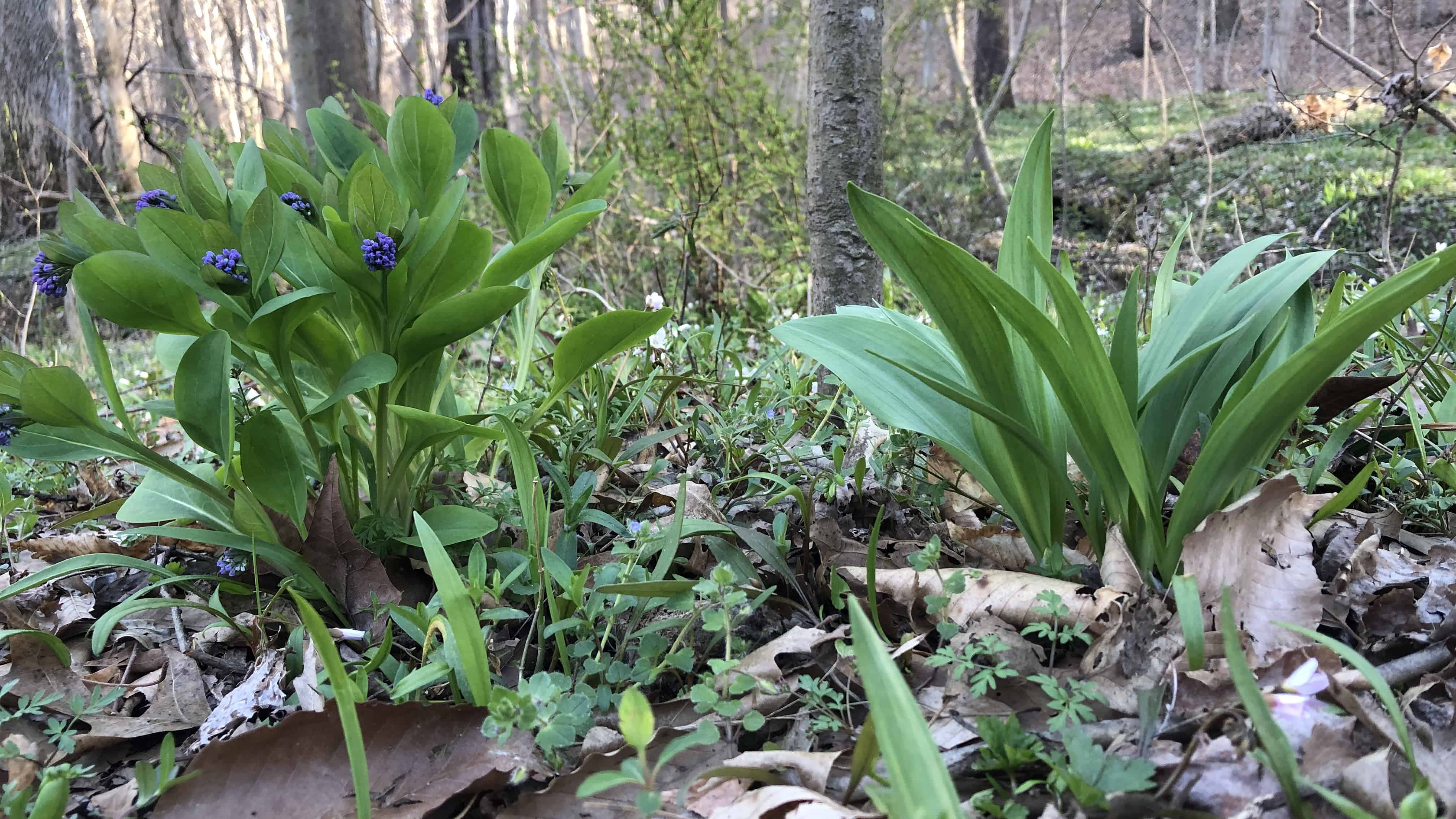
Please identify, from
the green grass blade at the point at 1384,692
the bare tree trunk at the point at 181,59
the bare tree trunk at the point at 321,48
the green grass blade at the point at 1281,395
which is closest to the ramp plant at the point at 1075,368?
the green grass blade at the point at 1281,395

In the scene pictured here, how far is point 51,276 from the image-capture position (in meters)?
1.31

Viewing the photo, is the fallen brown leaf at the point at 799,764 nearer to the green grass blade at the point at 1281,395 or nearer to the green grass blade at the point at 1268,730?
the green grass blade at the point at 1268,730

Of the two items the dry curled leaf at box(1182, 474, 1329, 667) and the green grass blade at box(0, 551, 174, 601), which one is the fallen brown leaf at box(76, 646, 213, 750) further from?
the dry curled leaf at box(1182, 474, 1329, 667)

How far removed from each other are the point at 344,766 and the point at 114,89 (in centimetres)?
1130

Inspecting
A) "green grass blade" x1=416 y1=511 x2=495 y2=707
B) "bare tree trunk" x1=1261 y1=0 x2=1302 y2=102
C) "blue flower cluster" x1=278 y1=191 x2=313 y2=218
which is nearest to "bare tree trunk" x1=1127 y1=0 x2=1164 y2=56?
"bare tree trunk" x1=1261 y1=0 x2=1302 y2=102

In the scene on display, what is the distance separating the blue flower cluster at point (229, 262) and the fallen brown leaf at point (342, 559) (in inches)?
15.2

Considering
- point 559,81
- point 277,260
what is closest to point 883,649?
point 277,260

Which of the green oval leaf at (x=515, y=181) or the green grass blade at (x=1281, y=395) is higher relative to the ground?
the green oval leaf at (x=515, y=181)

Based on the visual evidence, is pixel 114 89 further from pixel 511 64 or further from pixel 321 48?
pixel 321 48

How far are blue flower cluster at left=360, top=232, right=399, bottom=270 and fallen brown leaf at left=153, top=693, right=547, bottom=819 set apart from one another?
60 cm

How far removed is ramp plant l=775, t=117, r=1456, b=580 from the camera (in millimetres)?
1080

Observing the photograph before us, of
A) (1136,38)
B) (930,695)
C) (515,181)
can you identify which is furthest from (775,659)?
(1136,38)

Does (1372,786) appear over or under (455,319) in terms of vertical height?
under

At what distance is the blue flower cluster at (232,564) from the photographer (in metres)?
1.39
